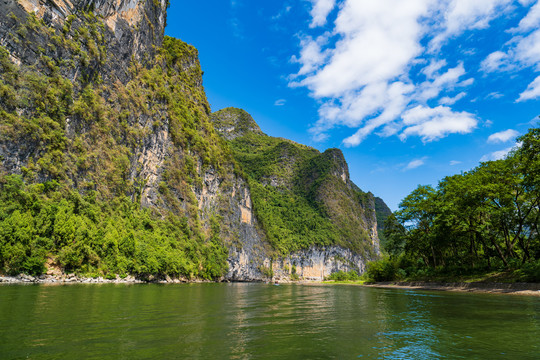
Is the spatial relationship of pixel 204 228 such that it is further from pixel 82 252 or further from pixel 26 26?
pixel 26 26

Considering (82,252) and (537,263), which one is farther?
(82,252)

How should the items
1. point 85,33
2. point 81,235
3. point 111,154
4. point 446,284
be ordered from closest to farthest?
point 446,284
point 81,235
point 85,33
point 111,154

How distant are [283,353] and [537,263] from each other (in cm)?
3154

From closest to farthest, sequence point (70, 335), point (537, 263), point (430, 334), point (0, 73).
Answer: point (70, 335), point (430, 334), point (537, 263), point (0, 73)

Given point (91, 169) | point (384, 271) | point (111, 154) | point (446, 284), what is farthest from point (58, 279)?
point (384, 271)

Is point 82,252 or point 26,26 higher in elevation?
point 26,26

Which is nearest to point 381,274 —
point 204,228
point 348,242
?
point 204,228

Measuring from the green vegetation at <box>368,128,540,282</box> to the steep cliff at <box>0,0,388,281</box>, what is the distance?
47.4m

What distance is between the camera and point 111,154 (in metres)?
62.4

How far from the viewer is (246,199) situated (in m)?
124

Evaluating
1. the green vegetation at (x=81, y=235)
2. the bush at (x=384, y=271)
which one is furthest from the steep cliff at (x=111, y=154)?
the bush at (x=384, y=271)

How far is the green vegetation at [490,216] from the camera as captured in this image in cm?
2988

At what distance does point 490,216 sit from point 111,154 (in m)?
65.1

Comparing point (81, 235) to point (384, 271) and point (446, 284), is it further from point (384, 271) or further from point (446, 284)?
point (384, 271)
